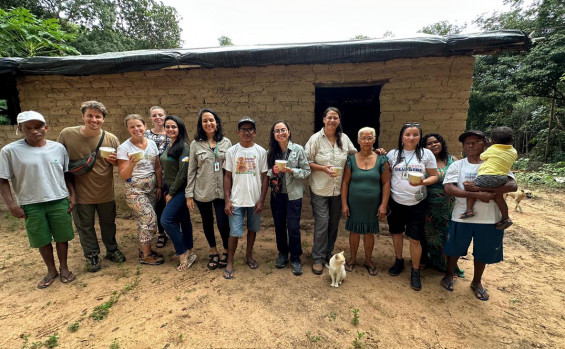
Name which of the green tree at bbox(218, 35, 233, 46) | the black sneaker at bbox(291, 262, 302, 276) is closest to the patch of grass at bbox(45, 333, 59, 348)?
the black sneaker at bbox(291, 262, 302, 276)

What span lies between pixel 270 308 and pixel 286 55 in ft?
11.0

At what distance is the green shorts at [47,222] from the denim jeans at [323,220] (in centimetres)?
280

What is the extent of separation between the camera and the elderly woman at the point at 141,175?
108 inches

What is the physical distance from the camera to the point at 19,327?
2178 millimetres

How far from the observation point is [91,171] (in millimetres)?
2875

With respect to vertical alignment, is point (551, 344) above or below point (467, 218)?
below

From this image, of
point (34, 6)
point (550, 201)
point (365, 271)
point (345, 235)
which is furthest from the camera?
point (34, 6)

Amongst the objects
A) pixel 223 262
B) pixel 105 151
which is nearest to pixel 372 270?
pixel 223 262

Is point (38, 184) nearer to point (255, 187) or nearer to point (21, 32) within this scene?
point (255, 187)

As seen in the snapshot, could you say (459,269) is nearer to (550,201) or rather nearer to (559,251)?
(559,251)

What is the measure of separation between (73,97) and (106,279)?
3525 millimetres

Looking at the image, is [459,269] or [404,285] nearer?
[404,285]

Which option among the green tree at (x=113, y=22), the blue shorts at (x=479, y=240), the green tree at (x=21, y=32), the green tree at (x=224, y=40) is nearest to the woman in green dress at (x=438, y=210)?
the blue shorts at (x=479, y=240)

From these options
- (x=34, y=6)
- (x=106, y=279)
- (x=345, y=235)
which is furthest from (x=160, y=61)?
(x=34, y=6)
